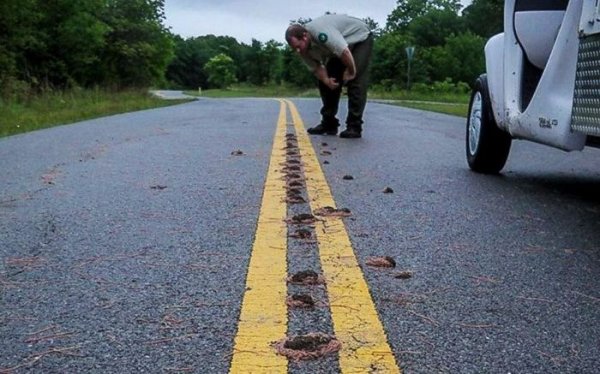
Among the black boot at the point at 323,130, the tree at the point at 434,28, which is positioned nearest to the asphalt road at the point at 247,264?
the black boot at the point at 323,130

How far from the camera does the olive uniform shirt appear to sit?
8094 mm

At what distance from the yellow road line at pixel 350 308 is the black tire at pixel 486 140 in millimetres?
2167

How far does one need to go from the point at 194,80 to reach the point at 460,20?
185 ft

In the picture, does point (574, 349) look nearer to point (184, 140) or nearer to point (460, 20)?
point (184, 140)

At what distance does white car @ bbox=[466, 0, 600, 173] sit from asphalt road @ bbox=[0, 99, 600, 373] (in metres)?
0.36

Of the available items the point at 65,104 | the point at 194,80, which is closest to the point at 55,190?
the point at 65,104

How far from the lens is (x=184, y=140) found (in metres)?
7.92

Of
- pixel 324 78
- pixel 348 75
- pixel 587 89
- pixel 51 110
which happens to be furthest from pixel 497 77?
pixel 51 110

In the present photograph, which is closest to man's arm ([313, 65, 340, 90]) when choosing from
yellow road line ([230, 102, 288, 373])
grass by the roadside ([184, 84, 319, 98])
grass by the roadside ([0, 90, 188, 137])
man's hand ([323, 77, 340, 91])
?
man's hand ([323, 77, 340, 91])

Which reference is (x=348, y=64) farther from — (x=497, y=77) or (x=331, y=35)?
(x=497, y=77)

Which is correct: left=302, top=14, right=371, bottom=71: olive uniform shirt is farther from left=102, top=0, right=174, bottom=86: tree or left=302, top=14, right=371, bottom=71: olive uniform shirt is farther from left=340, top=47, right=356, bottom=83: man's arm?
left=102, top=0, right=174, bottom=86: tree

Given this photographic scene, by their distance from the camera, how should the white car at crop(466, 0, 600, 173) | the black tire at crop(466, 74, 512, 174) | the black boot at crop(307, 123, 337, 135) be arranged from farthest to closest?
the black boot at crop(307, 123, 337, 135) → the black tire at crop(466, 74, 512, 174) → the white car at crop(466, 0, 600, 173)

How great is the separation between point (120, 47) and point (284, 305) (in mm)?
40880

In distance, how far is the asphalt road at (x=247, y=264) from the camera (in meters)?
1.81
